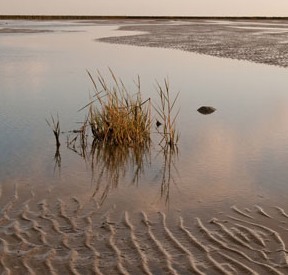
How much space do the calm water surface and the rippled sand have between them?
47cm

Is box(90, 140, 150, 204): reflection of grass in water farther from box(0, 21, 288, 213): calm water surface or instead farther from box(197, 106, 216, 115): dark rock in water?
box(197, 106, 216, 115): dark rock in water

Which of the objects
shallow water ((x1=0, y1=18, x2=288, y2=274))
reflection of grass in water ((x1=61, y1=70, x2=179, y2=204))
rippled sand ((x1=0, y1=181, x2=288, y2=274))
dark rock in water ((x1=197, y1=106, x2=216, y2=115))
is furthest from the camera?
dark rock in water ((x1=197, y1=106, x2=216, y2=115))

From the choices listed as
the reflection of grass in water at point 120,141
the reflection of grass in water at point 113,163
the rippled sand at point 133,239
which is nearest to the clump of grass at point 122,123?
the reflection of grass in water at point 120,141

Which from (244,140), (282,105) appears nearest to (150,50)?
(282,105)

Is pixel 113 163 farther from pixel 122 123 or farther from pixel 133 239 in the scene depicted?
pixel 133 239

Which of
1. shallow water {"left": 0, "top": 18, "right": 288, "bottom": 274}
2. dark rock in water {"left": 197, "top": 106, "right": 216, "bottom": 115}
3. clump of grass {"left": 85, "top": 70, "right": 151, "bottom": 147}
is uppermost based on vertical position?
clump of grass {"left": 85, "top": 70, "right": 151, "bottom": 147}

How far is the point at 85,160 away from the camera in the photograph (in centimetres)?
871

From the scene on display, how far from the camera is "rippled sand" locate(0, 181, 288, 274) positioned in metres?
4.95

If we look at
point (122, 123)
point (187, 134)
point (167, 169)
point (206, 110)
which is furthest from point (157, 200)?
point (206, 110)

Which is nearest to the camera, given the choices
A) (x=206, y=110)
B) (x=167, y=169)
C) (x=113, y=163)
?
(x=167, y=169)

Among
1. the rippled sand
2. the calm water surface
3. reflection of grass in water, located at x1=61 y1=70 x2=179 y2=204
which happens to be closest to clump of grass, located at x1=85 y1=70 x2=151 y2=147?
reflection of grass in water, located at x1=61 y1=70 x2=179 y2=204

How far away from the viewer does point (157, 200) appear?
22.5 feet

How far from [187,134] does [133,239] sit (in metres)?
5.10

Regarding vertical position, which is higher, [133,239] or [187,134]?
[133,239]
